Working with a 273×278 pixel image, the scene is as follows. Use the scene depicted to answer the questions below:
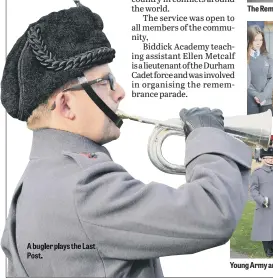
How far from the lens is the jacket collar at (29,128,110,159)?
151 cm

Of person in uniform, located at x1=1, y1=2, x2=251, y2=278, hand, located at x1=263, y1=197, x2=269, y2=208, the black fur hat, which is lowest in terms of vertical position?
hand, located at x1=263, y1=197, x2=269, y2=208

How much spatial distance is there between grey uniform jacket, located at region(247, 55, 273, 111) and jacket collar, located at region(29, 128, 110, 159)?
6.69 ft

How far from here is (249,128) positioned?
81.6 inches

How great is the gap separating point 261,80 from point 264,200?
904mm

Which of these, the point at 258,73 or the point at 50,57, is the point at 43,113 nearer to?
the point at 50,57

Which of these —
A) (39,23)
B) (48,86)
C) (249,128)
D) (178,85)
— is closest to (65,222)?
(48,86)

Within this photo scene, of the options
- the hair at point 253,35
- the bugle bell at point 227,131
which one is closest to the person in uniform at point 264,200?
the hair at point 253,35

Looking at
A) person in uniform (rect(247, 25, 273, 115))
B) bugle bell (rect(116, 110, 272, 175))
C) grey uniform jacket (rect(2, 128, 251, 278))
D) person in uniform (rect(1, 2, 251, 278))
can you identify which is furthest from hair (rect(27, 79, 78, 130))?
person in uniform (rect(247, 25, 273, 115))

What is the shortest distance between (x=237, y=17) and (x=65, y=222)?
92.1 inches

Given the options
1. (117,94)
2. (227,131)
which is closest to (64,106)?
(117,94)

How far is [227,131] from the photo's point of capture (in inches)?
79.5

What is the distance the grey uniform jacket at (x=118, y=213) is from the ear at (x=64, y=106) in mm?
88

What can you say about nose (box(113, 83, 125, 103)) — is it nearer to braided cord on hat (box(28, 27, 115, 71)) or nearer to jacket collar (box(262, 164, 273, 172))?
braided cord on hat (box(28, 27, 115, 71))

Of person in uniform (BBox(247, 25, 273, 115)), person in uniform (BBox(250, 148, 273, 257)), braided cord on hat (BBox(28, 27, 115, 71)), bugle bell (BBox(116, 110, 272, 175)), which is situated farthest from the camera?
person in uniform (BBox(250, 148, 273, 257))
